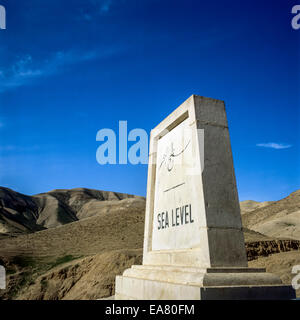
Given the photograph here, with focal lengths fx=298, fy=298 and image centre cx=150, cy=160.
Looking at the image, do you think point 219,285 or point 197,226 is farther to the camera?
point 197,226

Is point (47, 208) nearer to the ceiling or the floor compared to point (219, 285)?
nearer to the ceiling

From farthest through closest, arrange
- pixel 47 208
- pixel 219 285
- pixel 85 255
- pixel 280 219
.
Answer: pixel 47 208, pixel 280 219, pixel 85 255, pixel 219 285

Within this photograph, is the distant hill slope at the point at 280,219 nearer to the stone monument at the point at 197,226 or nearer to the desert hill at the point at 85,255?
the desert hill at the point at 85,255

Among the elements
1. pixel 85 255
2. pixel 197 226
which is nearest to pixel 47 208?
pixel 85 255

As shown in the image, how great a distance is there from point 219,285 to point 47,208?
8045 cm

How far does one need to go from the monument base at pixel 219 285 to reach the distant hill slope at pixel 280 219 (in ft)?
99.1

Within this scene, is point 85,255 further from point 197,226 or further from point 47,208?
Answer: point 47,208

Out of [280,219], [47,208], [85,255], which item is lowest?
[85,255]

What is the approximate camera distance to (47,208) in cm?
7825

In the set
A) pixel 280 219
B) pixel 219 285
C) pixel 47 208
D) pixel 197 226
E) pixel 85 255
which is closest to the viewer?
pixel 219 285

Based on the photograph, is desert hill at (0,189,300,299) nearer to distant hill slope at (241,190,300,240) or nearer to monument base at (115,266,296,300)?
monument base at (115,266,296,300)

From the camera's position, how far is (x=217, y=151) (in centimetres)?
462

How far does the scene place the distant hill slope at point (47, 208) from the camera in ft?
206
